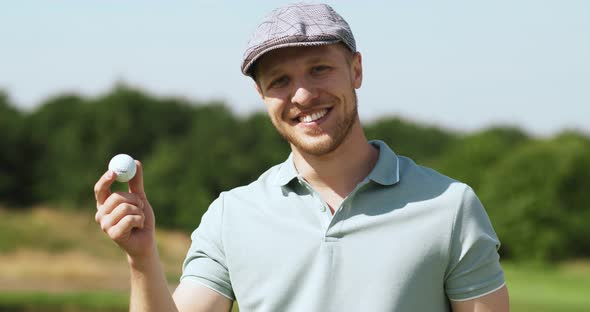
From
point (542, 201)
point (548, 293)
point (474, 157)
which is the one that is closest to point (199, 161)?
point (474, 157)

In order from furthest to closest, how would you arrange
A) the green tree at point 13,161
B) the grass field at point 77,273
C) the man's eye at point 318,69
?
the green tree at point 13,161 → the grass field at point 77,273 → the man's eye at point 318,69

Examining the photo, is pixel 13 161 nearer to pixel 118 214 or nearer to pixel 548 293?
pixel 548 293

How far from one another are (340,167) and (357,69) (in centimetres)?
34

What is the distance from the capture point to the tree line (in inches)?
1471

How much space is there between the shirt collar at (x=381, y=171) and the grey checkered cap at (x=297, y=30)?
338 mm

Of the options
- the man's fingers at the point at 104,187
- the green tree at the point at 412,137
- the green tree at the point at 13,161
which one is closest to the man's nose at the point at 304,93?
the man's fingers at the point at 104,187

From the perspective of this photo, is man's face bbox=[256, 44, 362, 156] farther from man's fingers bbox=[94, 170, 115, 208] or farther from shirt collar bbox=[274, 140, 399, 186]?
man's fingers bbox=[94, 170, 115, 208]

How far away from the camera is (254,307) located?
296 centimetres

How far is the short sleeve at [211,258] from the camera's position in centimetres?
304

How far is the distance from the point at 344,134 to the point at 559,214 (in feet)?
120

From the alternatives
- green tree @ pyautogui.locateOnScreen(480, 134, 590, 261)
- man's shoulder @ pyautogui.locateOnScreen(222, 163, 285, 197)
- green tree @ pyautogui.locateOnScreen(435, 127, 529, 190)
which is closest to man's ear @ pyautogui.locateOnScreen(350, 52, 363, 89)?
man's shoulder @ pyautogui.locateOnScreen(222, 163, 285, 197)

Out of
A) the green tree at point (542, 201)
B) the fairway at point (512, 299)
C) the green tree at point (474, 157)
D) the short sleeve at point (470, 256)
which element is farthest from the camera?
the green tree at point (474, 157)

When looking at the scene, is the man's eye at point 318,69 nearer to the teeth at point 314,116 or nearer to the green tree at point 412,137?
the teeth at point 314,116

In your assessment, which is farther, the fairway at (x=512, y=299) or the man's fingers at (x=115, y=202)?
the fairway at (x=512, y=299)
